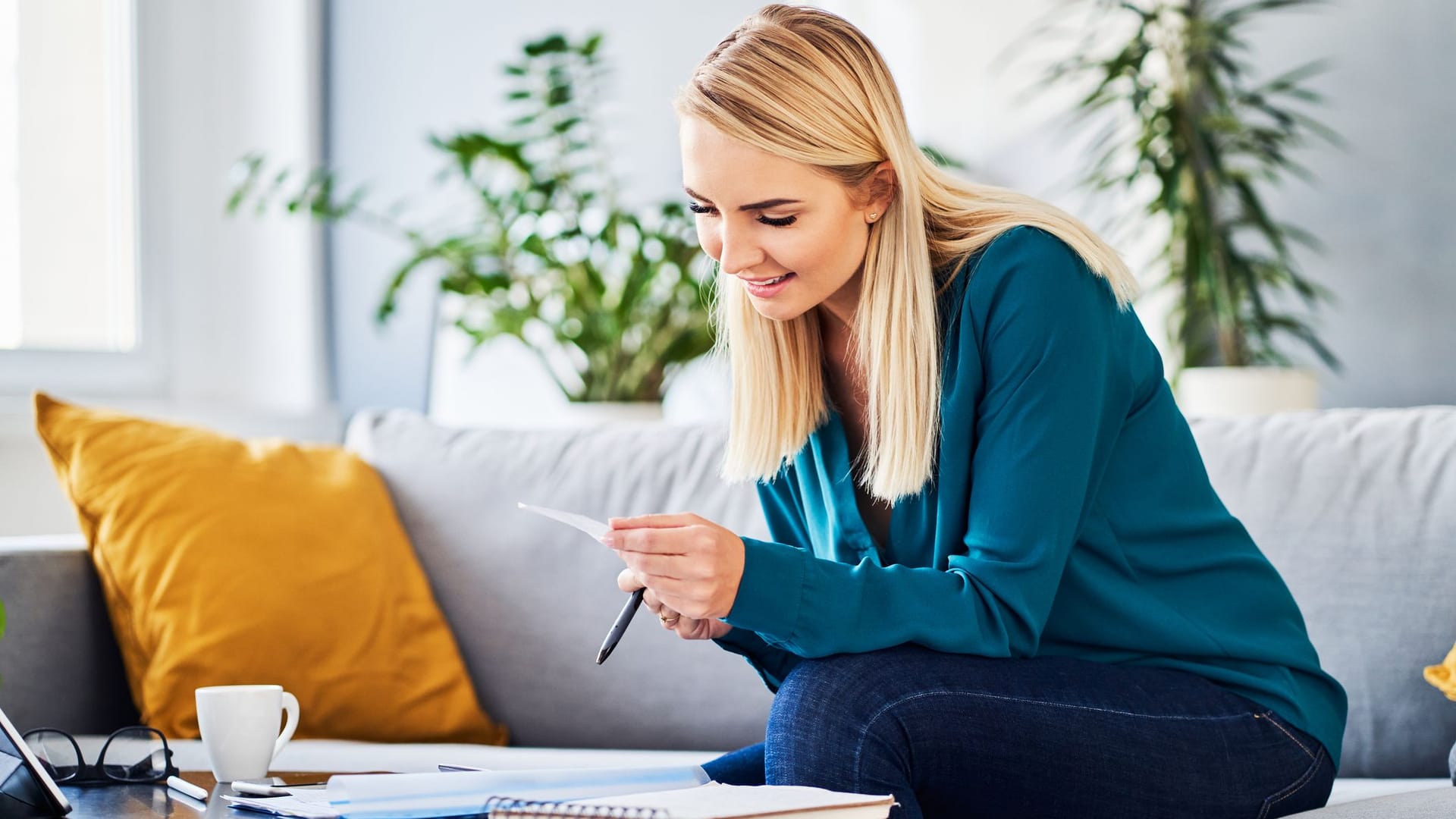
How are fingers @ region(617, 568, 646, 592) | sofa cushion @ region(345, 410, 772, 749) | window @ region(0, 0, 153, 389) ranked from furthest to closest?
window @ region(0, 0, 153, 389), sofa cushion @ region(345, 410, 772, 749), fingers @ region(617, 568, 646, 592)

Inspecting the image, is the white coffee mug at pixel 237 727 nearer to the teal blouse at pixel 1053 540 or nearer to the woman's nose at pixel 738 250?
the teal blouse at pixel 1053 540

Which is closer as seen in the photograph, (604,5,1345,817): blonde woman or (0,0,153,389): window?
(604,5,1345,817): blonde woman

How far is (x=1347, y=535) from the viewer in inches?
61.2

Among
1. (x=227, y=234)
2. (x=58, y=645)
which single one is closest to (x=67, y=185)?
(x=227, y=234)

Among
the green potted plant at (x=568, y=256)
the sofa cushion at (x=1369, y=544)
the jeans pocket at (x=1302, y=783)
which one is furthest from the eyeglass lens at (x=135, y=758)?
the green potted plant at (x=568, y=256)

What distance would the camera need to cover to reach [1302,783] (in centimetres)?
110

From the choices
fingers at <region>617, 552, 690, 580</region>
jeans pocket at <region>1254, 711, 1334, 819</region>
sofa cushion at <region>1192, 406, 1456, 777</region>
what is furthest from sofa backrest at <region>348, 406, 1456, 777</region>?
fingers at <region>617, 552, 690, 580</region>

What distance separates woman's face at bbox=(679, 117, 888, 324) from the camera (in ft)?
3.78

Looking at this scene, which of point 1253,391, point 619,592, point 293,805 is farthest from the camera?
point 1253,391

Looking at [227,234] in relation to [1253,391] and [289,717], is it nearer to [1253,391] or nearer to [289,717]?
[289,717]

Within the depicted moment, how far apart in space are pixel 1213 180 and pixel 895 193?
4.72 feet

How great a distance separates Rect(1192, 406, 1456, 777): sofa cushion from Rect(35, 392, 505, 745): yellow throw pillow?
0.99 metres

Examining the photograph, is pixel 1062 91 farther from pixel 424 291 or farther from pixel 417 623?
pixel 417 623

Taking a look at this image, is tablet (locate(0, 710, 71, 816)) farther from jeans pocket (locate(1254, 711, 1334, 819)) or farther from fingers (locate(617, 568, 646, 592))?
jeans pocket (locate(1254, 711, 1334, 819))
